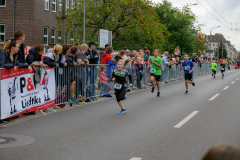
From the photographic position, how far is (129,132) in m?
7.31

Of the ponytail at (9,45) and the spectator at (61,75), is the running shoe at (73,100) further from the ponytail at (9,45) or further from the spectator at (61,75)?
the ponytail at (9,45)

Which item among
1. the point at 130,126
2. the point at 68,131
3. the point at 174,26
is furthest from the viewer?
the point at 174,26

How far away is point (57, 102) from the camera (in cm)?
1113

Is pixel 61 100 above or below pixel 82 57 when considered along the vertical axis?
below

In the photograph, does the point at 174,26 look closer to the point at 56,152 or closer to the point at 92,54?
the point at 92,54

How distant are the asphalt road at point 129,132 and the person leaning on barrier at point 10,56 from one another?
1.43 m

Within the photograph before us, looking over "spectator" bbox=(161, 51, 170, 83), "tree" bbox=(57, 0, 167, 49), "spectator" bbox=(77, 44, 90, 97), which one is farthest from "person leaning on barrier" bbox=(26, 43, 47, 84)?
"tree" bbox=(57, 0, 167, 49)

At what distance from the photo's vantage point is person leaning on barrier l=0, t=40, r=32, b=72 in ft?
28.8

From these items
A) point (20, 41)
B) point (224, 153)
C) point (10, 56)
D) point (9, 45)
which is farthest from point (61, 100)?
point (224, 153)

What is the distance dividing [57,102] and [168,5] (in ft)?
174

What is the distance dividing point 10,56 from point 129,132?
369cm

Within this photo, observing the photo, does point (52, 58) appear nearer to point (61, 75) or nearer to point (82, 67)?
point (61, 75)

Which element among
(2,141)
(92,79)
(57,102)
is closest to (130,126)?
(2,141)

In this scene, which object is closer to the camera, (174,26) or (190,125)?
(190,125)
